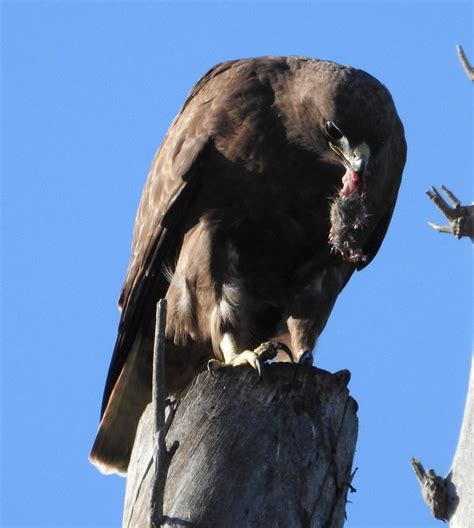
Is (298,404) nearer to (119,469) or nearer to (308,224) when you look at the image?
(308,224)

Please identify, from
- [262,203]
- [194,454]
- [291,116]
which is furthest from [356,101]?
[194,454]

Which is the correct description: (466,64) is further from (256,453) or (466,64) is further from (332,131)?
(256,453)

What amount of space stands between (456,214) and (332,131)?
124cm

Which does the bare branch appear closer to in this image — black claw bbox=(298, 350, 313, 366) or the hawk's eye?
black claw bbox=(298, 350, 313, 366)

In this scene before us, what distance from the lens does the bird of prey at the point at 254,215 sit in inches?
251

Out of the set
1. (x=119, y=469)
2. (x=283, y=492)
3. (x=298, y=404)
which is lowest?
(x=283, y=492)

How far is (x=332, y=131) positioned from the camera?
644cm

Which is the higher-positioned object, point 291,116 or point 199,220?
point 291,116

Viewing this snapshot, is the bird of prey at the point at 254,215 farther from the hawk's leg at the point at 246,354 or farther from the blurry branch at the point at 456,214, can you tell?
the blurry branch at the point at 456,214

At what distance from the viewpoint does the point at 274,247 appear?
21.4ft

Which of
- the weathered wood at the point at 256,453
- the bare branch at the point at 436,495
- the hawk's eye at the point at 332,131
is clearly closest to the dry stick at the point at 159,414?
the weathered wood at the point at 256,453

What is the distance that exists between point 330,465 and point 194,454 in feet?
1.64

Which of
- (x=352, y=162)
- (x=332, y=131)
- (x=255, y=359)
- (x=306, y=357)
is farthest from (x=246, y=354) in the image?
(x=332, y=131)

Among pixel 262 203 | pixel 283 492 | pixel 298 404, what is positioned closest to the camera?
pixel 283 492
